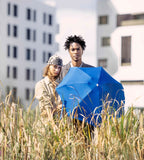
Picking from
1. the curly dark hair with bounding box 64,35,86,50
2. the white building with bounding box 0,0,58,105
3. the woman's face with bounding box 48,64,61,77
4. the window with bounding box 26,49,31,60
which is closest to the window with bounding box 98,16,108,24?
the white building with bounding box 0,0,58,105

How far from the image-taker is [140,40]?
3134cm

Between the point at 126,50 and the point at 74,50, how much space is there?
26162mm

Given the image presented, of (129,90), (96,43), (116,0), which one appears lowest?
(129,90)

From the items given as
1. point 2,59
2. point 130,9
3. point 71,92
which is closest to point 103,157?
point 71,92

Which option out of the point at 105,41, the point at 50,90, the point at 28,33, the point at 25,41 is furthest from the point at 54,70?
the point at 28,33

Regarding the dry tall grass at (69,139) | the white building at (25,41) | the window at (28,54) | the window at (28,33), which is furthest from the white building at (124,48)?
the window at (28,54)

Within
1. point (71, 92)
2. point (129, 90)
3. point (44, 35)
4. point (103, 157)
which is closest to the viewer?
point (103, 157)

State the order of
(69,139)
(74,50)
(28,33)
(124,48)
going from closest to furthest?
(69,139), (74,50), (124,48), (28,33)

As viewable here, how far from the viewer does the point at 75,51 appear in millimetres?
6605

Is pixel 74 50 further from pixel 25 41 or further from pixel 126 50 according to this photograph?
pixel 25 41

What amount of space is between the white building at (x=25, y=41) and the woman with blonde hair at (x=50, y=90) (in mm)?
52685

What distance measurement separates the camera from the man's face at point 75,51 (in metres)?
6.54

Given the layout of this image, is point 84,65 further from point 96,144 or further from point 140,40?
point 140,40

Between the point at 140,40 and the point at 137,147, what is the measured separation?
25.9m
